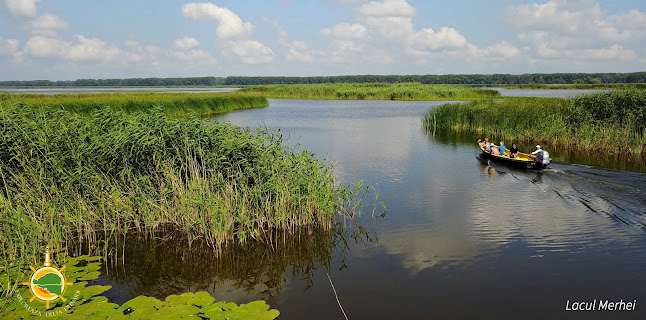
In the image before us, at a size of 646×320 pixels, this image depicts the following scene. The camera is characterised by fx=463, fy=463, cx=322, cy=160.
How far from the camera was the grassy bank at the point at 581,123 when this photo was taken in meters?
22.6

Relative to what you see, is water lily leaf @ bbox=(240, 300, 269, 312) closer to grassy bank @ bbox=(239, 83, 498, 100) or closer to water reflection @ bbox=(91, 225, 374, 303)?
water reflection @ bbox=(91, 225, 374, 303)

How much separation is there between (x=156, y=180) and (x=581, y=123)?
22.8 metres

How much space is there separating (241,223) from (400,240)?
384 centimetres

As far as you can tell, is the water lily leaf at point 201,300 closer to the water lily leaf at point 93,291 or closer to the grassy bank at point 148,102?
the water lily leaf at point 93,291

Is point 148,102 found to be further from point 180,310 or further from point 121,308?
point 180,310

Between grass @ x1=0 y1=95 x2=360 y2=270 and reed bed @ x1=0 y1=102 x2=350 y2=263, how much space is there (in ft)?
0.10

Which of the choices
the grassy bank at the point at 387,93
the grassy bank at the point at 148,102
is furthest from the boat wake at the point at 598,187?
the grassy bank at the point at 387,93

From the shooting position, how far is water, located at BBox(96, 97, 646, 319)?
8.23 m

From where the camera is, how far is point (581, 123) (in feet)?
82.6

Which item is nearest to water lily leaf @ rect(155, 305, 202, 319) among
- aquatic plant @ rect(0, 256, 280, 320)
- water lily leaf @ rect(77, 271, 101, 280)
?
aquatic plant @ rect(0, 256, 280, 320)

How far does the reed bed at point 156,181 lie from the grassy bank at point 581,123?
16.7 metres

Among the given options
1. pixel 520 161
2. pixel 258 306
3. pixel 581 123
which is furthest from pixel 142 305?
pixel 581 123

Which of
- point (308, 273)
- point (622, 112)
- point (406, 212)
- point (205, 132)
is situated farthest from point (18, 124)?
point (622, 112)

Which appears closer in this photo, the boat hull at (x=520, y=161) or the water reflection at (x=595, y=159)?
the boat hull at (x=520, y=161)
